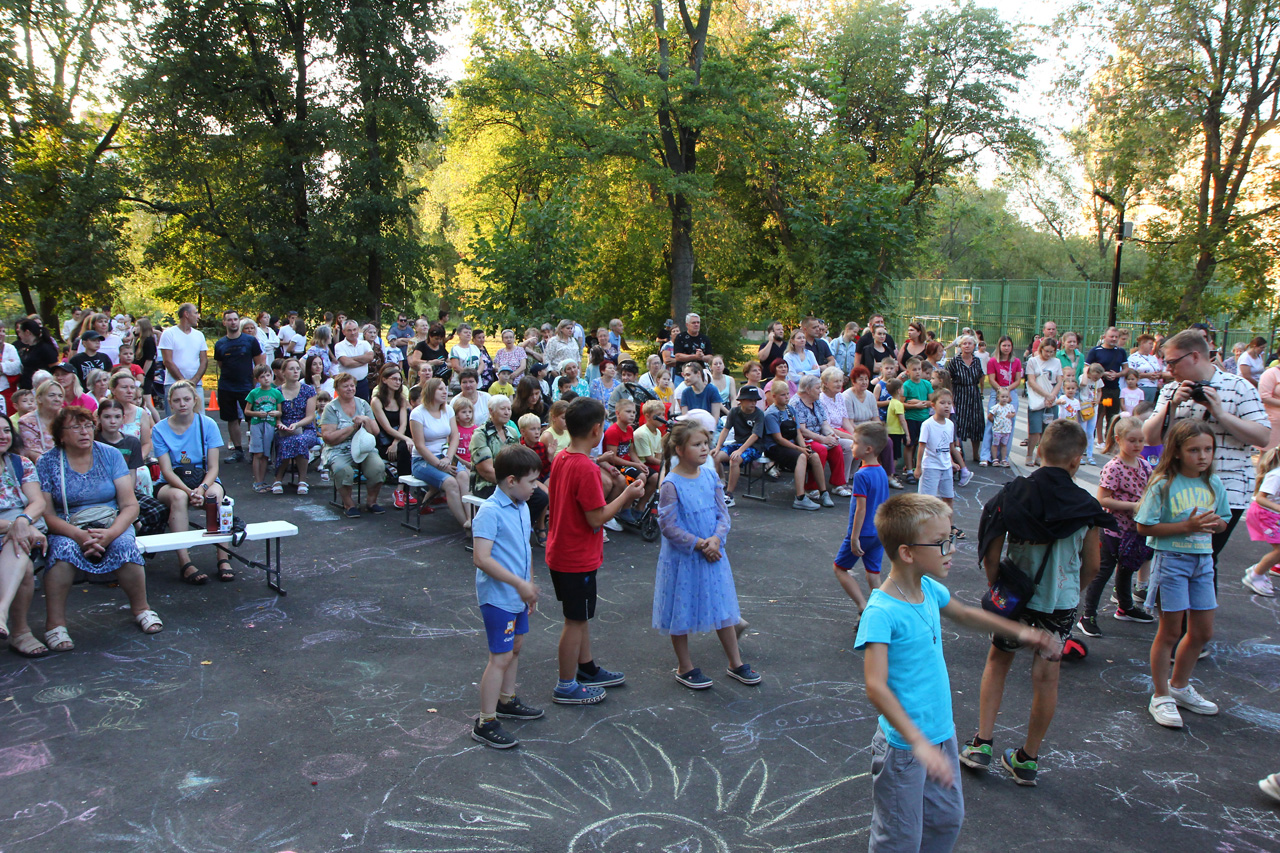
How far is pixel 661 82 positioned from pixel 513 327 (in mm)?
8299

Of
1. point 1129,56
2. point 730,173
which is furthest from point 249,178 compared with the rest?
point 1129,56

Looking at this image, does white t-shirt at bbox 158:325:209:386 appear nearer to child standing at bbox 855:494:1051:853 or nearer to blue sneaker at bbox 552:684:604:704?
blue sneaker at bbox 552:684:604:704

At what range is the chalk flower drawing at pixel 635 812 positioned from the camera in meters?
3.48

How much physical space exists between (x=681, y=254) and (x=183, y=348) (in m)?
14.6

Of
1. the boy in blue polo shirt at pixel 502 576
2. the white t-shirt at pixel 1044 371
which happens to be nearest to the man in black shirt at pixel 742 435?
the white t-shirt at pixel 1044 371

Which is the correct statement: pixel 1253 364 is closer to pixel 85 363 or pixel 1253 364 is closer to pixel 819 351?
pixel 819 351

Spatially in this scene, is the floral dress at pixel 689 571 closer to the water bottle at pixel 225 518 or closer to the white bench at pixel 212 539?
the white bench at pixel 212 539

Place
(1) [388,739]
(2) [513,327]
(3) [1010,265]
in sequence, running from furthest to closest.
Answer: (3) [1010,265] < (2) [513,327] < (1) [388,739]

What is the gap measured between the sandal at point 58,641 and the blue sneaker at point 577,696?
311 centimetres

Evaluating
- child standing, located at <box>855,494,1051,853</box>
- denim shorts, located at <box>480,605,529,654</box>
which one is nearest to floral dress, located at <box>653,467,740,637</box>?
denim shorts, located at <box>480,605,529,654</box>

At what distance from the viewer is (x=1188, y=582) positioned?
14.4ft

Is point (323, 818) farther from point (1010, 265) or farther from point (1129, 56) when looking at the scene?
point (1010, 265)

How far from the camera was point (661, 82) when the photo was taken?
20266mm

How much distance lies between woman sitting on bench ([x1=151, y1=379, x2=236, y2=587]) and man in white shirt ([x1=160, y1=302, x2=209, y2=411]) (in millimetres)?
3578
